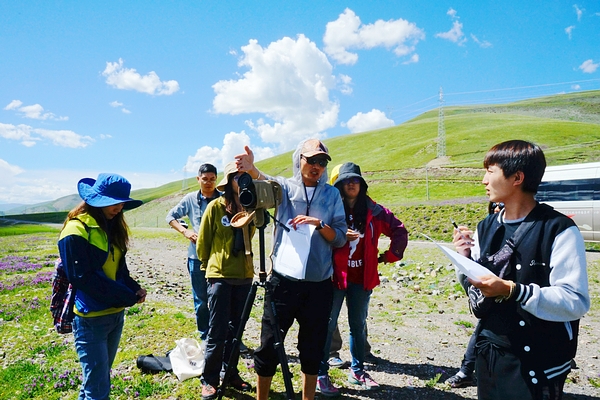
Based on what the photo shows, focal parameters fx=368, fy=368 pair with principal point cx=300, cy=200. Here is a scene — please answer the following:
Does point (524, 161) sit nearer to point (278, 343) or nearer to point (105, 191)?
point (278, 343)

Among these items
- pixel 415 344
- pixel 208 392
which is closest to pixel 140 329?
pixel 208 392

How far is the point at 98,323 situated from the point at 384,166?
73.4 m

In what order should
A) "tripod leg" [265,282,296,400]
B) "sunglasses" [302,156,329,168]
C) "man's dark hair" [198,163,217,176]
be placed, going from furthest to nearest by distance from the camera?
"man's dark hair" [198,163,217,176] < "sunglasses" [302,156,329,168] < "tripod leg" [265,282,296,400]

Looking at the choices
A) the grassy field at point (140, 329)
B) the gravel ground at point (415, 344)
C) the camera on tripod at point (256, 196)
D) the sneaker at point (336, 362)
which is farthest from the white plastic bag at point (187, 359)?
the camera on tripod at point (256, 196)

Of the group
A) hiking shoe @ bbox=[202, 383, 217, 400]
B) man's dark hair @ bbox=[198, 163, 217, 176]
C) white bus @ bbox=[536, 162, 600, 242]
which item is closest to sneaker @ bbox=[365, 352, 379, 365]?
hiking shoe @ bbox=[202, 383, 217, 400]

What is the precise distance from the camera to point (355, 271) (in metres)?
5.12

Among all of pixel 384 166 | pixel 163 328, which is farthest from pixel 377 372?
pixel 384 166

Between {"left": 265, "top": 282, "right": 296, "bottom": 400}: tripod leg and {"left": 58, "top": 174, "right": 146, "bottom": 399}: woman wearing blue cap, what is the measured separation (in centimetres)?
133

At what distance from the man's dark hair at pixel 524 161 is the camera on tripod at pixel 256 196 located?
1961 millimetres

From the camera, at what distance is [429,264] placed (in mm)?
13445

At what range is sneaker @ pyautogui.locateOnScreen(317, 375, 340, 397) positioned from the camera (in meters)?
4.88

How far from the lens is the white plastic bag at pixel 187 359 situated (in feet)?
17.4

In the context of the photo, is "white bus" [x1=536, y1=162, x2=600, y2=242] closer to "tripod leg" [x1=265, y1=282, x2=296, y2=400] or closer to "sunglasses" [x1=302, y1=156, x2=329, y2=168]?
"sunglasses" [x1=302, y1=156, x2=329, y2=168]

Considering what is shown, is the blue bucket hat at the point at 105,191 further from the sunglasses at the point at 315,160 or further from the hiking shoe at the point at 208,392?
the hiking shoe at the point at 208,392
